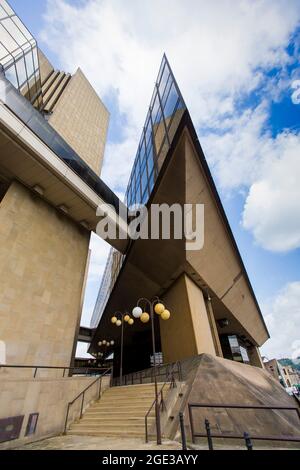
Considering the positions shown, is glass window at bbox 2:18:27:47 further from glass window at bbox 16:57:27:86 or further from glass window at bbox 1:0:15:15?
glass window at bbox 16:57:27:86

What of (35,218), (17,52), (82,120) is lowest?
(35,218)

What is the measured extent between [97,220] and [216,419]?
12.7 meters

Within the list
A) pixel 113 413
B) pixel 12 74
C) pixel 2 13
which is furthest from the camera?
pixel 12 74

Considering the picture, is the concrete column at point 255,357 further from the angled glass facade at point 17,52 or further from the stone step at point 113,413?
the angled glass facade at point 17,52

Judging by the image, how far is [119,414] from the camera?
8.08 m

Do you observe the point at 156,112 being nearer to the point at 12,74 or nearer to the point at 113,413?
the point at 12,74

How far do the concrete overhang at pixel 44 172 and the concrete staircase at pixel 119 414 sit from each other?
394 inches

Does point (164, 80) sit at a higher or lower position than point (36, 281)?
higher

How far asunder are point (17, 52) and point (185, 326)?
21710mm

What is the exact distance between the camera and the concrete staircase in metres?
6.85

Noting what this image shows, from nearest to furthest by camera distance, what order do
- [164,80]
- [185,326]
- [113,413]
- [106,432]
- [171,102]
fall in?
[106,432] → [113,413] → [171,102] → [185,326] → [164,80]

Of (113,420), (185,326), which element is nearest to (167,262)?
(185,326)

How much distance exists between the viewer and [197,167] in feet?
35.9

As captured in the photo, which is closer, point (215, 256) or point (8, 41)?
point (8, 41)
